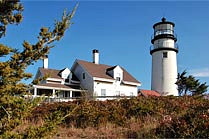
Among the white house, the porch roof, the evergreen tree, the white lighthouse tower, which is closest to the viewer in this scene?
the evergreen tree

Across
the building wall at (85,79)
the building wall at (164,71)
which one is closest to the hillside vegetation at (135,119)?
the building wall at (85,79)

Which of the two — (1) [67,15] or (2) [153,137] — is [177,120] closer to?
(2) [153,137]

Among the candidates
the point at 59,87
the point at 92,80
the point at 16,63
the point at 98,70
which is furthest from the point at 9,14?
the point at 98,70

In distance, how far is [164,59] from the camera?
34.8m

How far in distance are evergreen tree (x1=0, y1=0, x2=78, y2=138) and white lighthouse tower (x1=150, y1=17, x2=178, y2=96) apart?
30.1m

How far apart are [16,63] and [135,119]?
7460 millimetres

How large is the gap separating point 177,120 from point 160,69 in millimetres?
26933

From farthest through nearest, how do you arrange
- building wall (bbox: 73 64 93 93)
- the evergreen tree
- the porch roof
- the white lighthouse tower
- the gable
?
1. the white lighthouse tower
2. the gable
3. building wall (bbox: 73 64 93 93)
4. the porch roof
5. the evergreen tree

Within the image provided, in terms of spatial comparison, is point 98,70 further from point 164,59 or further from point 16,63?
point 16,63

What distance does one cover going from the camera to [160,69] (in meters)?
34.8

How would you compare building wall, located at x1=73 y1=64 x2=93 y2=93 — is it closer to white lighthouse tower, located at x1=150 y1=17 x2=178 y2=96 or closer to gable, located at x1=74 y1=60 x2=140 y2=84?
gable, located at x1=74 y1=60 x2=140 y2=84

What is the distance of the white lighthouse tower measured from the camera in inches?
1341

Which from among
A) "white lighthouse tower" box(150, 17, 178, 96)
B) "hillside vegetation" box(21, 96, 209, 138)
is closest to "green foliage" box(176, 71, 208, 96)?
"white lighthouse tower" box(150, 17, 178, 96)

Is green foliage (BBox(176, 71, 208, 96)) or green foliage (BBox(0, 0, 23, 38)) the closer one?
green foliage (BBox(0, 0, 23, 38))
